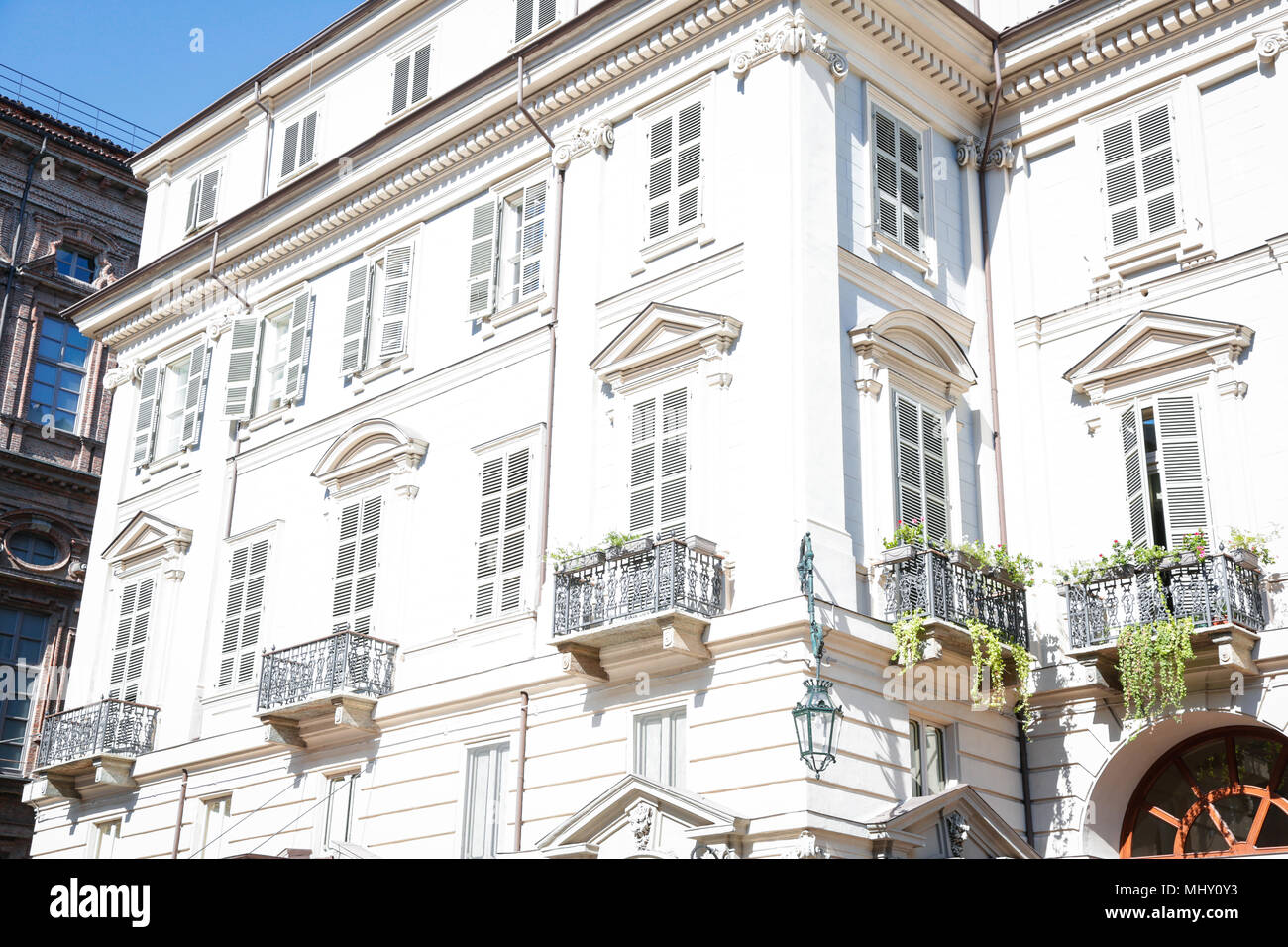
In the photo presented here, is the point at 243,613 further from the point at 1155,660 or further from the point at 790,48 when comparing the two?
the point at 1155,660

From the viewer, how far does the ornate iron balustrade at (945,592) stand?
56.3 ft

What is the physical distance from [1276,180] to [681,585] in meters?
8.95

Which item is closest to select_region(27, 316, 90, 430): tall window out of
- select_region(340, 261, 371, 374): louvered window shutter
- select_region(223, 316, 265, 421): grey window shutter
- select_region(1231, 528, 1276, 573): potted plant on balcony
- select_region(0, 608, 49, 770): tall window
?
select_region(0, 608, 49, 770): tall window

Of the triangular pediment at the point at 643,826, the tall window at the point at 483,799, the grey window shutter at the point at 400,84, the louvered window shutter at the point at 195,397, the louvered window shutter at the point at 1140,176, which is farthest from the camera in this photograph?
the louvered window shutter at the point at 195,397

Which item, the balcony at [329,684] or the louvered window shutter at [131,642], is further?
the louvered window shutter at [131,642]

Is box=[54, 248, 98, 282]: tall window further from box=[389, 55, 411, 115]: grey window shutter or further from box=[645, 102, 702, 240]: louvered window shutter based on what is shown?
box=[645, 102, 702, 240]: louvered window shutter

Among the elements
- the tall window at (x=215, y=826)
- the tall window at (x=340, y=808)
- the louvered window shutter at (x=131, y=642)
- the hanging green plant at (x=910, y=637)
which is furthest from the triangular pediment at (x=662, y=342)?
the louvered window shutter at (x=131, y=642)

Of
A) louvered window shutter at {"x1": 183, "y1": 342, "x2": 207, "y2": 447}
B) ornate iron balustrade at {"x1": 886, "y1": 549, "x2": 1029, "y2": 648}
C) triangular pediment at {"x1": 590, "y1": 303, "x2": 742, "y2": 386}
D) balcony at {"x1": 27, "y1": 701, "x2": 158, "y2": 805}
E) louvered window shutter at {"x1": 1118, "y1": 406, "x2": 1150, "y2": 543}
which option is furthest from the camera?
louvered window shutter at {"x1": 183, "y1": 342, "x2": 207, "y2": 447}

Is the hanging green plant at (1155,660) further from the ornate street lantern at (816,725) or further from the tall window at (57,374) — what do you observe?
→ the tall window at (57,374)

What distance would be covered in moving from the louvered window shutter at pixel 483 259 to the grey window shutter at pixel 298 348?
411cm

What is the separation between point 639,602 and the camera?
1712 centimetres

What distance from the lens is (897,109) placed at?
20500 millimetres

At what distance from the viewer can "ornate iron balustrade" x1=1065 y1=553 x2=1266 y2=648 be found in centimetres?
1656

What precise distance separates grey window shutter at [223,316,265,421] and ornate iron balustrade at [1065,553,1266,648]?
14763 mm
